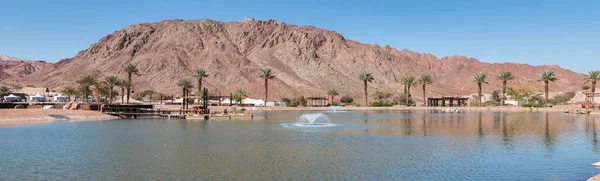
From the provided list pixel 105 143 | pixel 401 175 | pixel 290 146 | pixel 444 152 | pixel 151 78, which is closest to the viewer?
pixel 401 175

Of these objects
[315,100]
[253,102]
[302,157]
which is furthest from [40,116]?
[315,100]

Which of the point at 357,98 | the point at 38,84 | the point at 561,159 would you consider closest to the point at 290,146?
the point at 561,159

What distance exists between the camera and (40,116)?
68.6m

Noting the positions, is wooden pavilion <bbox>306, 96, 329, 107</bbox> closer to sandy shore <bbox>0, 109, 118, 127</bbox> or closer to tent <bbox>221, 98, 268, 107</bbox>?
tent <bbox>221, 98, 268, 107</bbox>

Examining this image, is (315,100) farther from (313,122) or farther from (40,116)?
(40,116)

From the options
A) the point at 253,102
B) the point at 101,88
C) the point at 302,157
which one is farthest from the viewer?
the point at 253,102

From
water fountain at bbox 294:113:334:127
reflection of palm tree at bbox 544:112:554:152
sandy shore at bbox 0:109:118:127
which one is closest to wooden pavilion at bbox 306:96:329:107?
water fountain at bbox 294:113:334:127

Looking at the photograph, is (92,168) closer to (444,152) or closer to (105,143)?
(105,143)

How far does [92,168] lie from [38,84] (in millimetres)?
170393

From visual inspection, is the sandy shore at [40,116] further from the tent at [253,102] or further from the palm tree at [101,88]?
the tent at [253,102]

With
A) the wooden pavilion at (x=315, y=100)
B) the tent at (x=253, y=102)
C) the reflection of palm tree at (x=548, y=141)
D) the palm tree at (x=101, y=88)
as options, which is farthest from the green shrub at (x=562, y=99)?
the palm tree at (x=101, y=88)

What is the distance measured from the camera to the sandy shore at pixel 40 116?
2515 inches

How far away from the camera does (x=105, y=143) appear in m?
38.1

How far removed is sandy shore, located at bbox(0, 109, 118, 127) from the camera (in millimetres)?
63884
